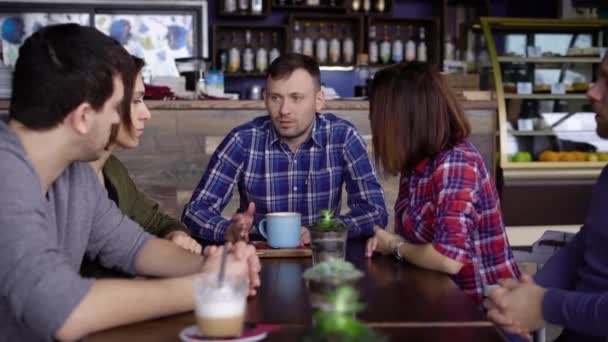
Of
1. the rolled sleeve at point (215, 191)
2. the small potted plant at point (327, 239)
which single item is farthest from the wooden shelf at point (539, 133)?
the small potted plant at point (327, 239)

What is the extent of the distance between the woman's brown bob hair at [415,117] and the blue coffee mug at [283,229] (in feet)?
1.03

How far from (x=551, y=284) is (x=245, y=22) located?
607 cm

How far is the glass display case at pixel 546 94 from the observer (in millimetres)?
5441

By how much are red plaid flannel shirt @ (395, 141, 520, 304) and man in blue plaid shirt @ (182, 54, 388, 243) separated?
685mm

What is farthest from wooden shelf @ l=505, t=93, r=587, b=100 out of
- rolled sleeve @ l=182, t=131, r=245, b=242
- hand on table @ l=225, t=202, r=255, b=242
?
hand on table @ l=225, t=202, r=255, b=242

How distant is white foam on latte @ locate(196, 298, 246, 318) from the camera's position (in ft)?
4.04

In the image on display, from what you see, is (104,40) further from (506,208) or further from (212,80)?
(506,208)

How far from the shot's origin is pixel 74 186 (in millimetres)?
1757

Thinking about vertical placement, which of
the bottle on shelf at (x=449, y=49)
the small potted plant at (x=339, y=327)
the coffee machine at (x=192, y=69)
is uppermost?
the bottle on shelf at (x=449, y=49)

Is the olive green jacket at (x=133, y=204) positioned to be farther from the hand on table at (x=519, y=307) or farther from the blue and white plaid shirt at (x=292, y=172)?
the hand on table at (x=519, y=307)

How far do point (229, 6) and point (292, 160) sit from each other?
15.7 ft

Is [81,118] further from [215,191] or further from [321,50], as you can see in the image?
[321,50]

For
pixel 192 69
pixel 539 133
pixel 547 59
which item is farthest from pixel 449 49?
pixel 192 69

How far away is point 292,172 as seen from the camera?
9.84ft
